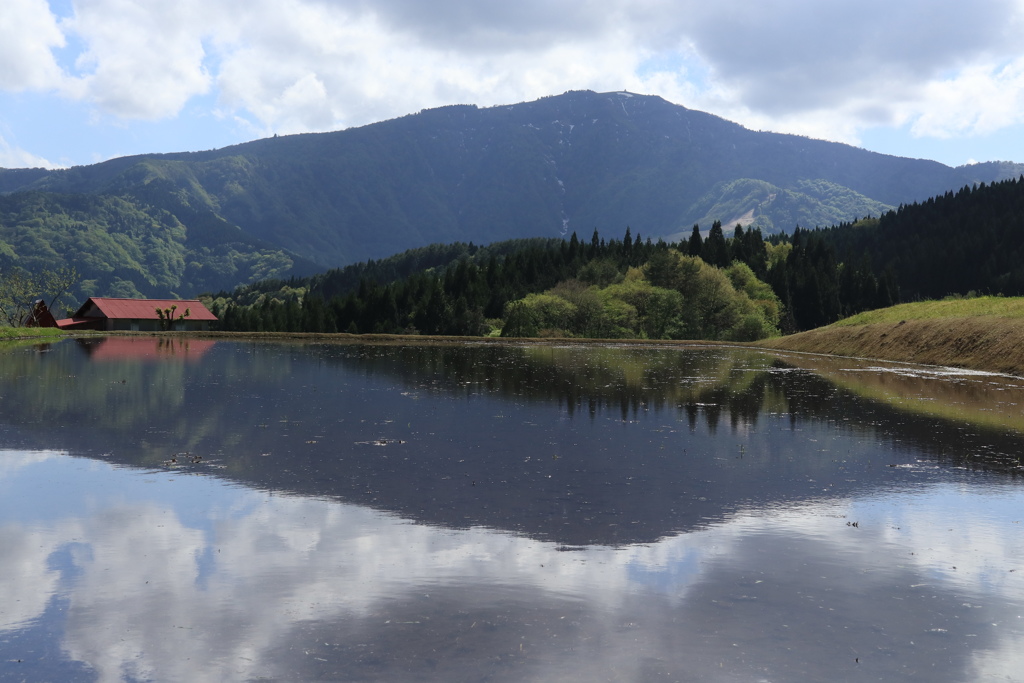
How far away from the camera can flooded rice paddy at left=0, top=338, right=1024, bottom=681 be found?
32.1ft

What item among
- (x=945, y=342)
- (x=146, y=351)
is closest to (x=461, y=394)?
(x=945, y=342)

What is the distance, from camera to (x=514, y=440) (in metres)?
25.4

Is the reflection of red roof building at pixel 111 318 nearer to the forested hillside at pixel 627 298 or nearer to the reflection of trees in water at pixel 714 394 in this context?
the forested hillside at pixel 627 298

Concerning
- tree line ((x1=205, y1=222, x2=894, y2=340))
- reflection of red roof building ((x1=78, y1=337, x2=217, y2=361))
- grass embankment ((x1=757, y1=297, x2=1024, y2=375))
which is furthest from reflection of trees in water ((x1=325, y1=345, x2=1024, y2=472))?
tree line ((x1=205, y1=222, x2=894, y2=340))

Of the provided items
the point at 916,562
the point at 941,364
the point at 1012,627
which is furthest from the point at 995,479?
the point at 941,364

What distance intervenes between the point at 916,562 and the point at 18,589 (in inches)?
507

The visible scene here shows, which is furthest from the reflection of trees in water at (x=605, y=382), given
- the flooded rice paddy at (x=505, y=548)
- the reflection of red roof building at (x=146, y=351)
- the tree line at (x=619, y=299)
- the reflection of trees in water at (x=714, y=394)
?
the tree line at (x=619, y=299)

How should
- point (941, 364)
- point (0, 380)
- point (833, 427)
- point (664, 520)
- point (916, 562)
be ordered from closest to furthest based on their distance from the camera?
1. point (916, 562)
2. point (664, 520)
3. point (833, 427)
4. point (0, 380)
5. point (941, 364)

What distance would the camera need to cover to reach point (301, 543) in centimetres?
1391

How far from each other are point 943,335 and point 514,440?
179ft

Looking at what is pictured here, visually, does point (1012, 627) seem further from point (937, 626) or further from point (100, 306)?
point (100, 306)

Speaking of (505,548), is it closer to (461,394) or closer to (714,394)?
(461,394)

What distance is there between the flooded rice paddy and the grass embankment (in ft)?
112

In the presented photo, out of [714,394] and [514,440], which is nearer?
[514,440]
